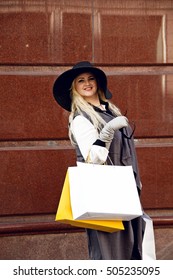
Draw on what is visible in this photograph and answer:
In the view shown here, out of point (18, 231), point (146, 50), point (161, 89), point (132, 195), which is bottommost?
point (18, 231)

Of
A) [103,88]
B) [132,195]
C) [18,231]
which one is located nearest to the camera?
[132,195]

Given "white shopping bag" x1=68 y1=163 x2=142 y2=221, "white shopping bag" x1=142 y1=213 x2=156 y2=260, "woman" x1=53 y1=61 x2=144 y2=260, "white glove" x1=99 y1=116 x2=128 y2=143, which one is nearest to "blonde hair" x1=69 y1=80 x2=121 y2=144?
"woman" x1=53 y1=61 x2=144 y2=260

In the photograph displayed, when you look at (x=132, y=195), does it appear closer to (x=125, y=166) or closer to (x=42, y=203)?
(x=125, y=166)

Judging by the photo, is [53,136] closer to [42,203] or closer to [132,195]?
[42,203]

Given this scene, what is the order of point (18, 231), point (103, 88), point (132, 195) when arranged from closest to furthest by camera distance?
1. point (132, 195)
2. point (103, 88)
3. point (18, 231)

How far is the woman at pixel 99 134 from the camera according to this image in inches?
179

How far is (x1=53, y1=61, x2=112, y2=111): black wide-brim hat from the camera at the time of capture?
16.0 ft

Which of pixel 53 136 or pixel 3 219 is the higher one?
pixel 53 136

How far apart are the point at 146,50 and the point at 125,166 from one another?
8.48ft

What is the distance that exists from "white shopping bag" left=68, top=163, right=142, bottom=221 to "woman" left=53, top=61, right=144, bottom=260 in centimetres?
12

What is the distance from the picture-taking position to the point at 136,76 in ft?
22.4

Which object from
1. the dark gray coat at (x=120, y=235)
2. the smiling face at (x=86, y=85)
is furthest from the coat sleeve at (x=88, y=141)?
the smiling face at (x=86, y=85)

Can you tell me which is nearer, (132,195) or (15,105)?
(132,195)
